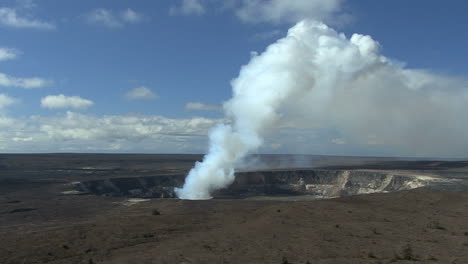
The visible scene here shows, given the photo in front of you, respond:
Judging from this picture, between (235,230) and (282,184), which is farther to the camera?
(282,184)

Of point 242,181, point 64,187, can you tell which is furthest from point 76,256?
point 242,181

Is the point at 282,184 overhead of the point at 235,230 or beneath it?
beneath

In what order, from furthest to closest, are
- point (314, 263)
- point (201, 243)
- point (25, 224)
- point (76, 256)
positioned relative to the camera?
point (25, 224), point (201, 243), point (76, 256), point (314, 263)

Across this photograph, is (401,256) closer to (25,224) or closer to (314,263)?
(314,263)

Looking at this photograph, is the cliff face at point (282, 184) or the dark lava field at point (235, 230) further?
the cliff face at point (282, 184)

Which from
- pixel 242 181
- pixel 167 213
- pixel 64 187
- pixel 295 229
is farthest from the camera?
pixel 242 181

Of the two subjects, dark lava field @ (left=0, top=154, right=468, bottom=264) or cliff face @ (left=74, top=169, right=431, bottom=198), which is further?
cliff face @ (left=74, top=169, right=431, bottom=198)

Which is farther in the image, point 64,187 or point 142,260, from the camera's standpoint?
point 64,187
